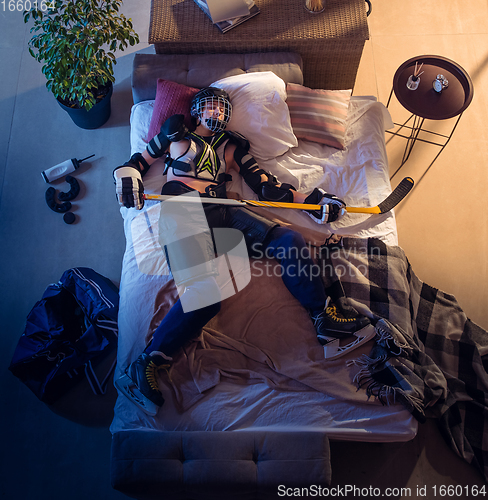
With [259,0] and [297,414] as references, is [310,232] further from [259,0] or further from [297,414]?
[259,0]

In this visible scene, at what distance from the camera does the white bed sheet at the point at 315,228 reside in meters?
1.51

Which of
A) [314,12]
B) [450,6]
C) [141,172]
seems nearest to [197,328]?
[141,172]

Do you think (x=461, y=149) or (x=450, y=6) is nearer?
(x=461, y=149)

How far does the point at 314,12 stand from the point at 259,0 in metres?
0.34

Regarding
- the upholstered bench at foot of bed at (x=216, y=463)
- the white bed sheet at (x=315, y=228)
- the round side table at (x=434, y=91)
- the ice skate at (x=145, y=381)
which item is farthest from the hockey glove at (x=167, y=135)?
the upholstered bench at foot of bed at (x=216, y=463)

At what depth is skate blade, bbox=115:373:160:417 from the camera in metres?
1.51

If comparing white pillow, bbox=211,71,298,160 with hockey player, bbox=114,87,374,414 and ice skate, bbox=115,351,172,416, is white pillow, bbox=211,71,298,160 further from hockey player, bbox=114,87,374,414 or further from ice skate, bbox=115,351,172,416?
ice skate, bbox=115,351,172,416

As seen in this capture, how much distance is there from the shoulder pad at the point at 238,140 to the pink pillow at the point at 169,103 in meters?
0.22

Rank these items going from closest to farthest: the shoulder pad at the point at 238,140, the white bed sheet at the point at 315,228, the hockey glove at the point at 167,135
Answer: the white bed sheet at the point at 315,228
the hockey glove at the point at 167,135
the shoulder pad at the point at 238,140

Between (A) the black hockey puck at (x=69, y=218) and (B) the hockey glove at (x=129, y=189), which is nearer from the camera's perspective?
(B) the hockey glove at (x=129, y=189)

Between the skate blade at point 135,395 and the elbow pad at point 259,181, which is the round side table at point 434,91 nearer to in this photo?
the elbow pad at point 259,181

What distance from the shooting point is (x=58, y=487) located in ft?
5.73

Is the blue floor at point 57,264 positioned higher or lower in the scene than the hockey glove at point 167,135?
lower

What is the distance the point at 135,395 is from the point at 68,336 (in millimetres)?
602
